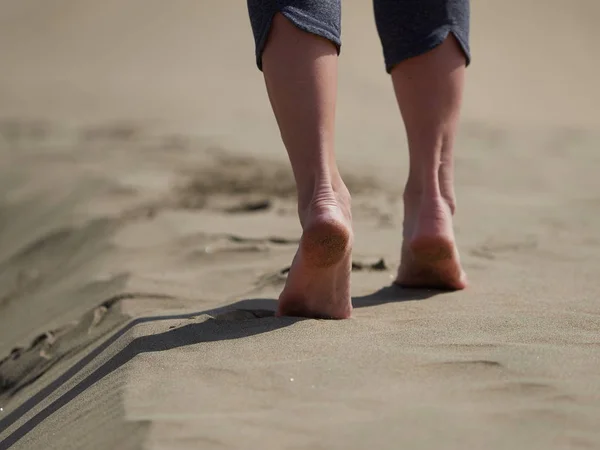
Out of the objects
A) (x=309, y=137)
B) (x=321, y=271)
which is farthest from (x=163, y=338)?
(x=309, y=137)

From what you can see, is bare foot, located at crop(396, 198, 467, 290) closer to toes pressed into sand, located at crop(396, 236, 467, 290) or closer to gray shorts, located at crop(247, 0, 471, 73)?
toes pressed into sand, located at crop(396, 236, 467, 290)

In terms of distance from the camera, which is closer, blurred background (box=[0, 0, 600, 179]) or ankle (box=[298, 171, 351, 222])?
ankle (box=[298, 171, 351, 222])

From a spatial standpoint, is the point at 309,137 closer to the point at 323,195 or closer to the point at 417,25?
the point at 323,195

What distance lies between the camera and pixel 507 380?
146 cm

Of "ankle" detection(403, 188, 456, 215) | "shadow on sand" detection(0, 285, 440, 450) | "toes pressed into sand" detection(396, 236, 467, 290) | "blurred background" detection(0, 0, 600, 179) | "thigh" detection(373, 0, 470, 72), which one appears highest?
"blurred background" detection(0, 0, 600, 179)

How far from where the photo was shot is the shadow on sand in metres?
1.69

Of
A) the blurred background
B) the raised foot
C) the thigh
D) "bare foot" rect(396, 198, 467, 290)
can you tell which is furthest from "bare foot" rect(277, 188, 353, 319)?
the blurred background

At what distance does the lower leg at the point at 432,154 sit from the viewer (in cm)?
217

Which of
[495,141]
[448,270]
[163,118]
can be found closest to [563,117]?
[495,141]

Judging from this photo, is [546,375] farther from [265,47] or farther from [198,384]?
[265,47]

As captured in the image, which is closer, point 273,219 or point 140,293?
point 140,293

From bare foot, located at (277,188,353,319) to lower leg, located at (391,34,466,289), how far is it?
336 millimetres

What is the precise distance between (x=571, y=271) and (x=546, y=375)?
1225 mm

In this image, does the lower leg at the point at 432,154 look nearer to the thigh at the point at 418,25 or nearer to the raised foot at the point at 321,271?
the thigh at the point at 418,25
